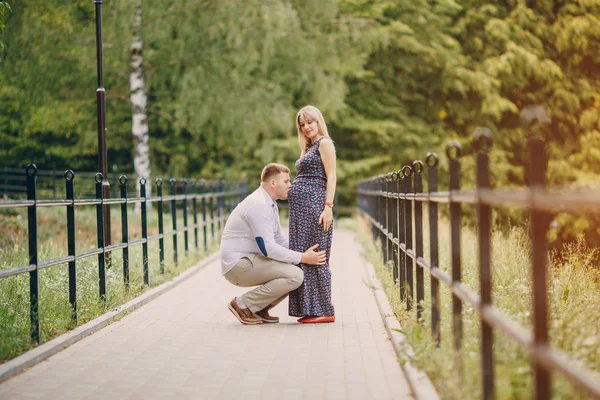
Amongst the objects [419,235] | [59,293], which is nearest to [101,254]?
[59,293]

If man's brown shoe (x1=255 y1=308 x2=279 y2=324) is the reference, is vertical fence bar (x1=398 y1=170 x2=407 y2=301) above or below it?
above

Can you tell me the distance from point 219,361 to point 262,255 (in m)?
2.00

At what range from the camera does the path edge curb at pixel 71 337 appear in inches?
251

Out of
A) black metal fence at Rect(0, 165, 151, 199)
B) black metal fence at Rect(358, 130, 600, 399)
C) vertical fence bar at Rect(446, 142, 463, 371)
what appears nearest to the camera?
black metal fence at Rect(358, 130, 600, 399)

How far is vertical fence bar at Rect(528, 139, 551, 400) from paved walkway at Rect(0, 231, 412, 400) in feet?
6.93

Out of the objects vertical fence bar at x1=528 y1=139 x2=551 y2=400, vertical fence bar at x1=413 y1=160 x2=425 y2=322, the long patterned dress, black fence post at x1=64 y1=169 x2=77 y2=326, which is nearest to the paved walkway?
the long patterned dress

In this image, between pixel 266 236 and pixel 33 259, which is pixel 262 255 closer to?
pixel 266 236

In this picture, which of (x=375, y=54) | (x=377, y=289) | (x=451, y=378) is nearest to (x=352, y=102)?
(x=375, y=54)

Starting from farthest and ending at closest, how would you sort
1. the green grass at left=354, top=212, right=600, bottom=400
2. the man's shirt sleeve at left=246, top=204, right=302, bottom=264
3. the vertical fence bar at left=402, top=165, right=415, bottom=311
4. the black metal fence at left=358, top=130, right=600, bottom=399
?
the man's shirt sleeve at left=246, top=204, right=302, bottom=264
the vertical fence bar at left=402, top=165, right=415, bottom=311
the green grass at left=354, top=212, right=600, bottom=400
the black metal fence at left=358, top=130, right=600, bottom=399

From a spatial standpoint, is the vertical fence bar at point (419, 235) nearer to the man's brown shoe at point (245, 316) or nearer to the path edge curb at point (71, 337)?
the man's brown shoe at point (245, 316)

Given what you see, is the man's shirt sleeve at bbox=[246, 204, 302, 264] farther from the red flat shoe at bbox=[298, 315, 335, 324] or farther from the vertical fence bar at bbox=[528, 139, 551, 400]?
the vertical fence bar at bbox=[528, 139, 551, 400]

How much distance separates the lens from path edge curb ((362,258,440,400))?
5.30 m

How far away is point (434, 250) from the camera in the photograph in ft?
20.4

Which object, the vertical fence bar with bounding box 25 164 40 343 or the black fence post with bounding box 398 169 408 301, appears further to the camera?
the black fence post with bounding box 398 169 408 301
